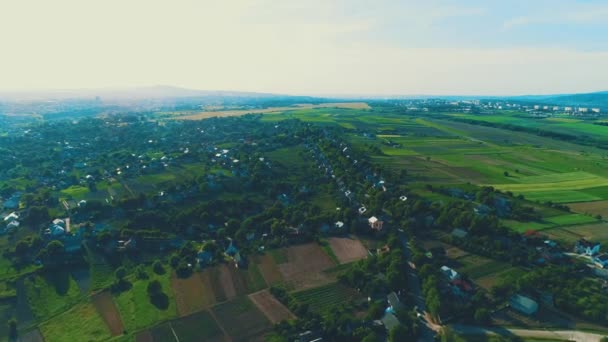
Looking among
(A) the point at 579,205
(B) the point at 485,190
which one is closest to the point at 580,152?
(A) the point at 579,205

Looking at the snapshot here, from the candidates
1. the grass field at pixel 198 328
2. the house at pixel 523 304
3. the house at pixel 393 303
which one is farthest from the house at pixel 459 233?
the grass field at pixel 198 328

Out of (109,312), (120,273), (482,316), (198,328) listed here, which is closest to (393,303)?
(482,316)

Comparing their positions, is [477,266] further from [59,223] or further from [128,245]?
[59,223]

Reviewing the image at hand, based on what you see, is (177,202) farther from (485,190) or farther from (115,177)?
(485,190)

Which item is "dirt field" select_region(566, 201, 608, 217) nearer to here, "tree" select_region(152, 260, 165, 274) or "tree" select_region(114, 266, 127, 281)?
"tree" select_region(152, 260, 165, 274)

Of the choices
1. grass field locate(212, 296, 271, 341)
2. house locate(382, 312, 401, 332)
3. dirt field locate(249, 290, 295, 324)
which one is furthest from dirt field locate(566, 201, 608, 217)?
grass field locate(212, 296, 271, 341)

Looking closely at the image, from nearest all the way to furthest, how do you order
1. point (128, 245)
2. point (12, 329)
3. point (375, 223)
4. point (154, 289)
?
point (12, 329), point (154, 289), point (128, 245), point (375, 223)
